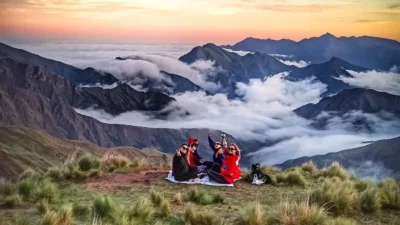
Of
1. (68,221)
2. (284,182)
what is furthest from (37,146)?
(68,221)

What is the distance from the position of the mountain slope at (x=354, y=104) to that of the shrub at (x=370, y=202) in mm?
22690

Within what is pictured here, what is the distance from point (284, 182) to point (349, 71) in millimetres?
22314

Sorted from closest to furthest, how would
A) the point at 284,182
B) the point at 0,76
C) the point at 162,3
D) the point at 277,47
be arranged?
the point at 284,182 < the point at 162,3 < the point at 277,47 < the point at 0,76

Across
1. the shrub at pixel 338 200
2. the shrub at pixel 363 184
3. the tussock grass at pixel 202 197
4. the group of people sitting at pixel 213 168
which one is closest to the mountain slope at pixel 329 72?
the shrub at pixel 363 184

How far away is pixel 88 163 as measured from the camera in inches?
485

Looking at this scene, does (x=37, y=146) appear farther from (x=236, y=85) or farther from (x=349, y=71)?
(x=349, y=71)

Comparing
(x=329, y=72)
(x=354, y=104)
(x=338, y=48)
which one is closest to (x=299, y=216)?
(x=338, y=48)

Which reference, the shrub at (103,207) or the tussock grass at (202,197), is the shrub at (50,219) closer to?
the shrub at (103,207)

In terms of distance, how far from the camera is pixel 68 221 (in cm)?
700

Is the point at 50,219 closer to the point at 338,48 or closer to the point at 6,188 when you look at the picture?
the point at 6,188

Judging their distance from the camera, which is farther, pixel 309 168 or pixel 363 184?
pixel 309 168

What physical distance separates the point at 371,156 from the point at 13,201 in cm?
2391

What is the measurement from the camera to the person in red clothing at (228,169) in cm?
1077

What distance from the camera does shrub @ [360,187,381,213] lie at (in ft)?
27.2
